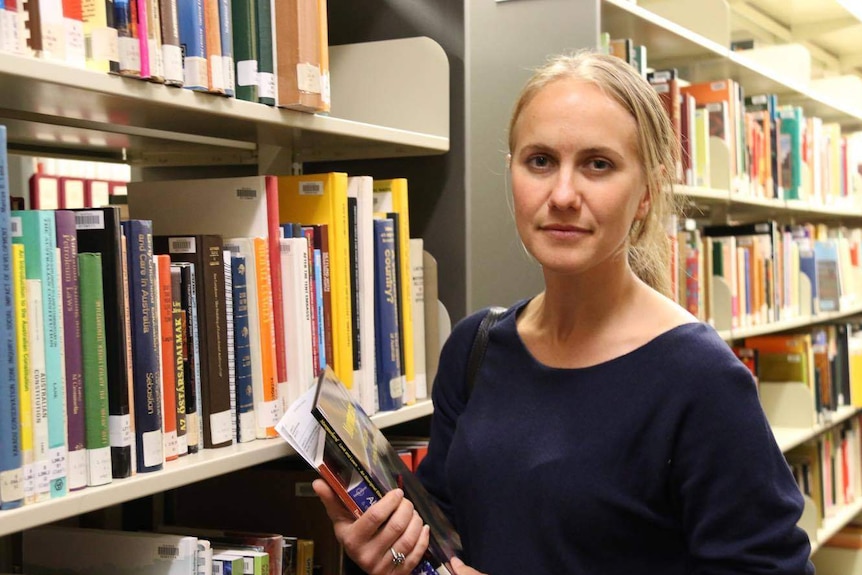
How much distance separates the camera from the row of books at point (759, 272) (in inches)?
101

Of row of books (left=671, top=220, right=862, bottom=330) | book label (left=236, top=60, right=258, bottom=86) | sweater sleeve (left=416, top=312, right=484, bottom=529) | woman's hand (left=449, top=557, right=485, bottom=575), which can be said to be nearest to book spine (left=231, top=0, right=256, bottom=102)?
book label (left=236, top=60, right=258, bottom=86)

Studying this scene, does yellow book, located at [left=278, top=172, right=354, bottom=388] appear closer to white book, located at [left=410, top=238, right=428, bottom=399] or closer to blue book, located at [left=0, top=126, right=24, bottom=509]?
white book, located at [left=410, top=238, right=428, bottom=399]

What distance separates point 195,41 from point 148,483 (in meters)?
0.52

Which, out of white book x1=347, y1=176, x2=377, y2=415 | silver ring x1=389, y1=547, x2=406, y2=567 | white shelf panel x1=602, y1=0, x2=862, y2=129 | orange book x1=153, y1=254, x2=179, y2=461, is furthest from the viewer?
white shelf panel x1=602, y1=0, x2=862, y2=129

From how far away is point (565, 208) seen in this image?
1.13m

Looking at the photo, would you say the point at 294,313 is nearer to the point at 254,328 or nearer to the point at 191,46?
the point at 254,328

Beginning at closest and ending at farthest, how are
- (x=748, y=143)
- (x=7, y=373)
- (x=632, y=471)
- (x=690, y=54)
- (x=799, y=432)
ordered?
(x=7, y=373) < (x=632, y=471) < (x=690, y=54) < (x=748, y=143) < (x=799, y=432)

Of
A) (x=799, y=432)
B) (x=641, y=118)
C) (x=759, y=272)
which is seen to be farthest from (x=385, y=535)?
(x=799, y=432)

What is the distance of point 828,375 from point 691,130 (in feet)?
4.15

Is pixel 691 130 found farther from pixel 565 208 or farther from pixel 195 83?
pixel 195 83

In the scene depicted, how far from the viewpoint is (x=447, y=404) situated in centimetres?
137

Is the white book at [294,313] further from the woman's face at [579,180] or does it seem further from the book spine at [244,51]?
the woman's face at [579,180]

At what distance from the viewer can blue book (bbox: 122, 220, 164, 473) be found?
1070 mm

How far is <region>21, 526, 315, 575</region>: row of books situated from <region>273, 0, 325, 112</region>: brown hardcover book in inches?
22.8
